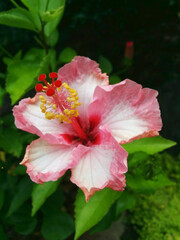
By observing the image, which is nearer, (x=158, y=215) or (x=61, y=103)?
(x=61, y=103)

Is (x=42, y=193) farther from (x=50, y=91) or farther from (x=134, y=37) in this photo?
(x=134, y=37)

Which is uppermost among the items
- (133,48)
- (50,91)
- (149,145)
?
(50,91)

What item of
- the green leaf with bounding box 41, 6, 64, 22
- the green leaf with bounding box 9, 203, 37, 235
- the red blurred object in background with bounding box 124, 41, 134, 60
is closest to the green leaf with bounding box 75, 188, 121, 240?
the green leaf with bounding box 9, 203, 37, 235

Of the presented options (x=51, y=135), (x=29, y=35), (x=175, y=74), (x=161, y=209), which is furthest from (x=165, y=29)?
(x=51, y=135)

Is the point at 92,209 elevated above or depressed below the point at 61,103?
below

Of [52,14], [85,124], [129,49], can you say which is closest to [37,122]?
[85,124]

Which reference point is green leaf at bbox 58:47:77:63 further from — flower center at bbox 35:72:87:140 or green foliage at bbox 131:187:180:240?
green foliage at bbox 131:187:180:240

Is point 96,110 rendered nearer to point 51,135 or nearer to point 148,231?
point 51,135
